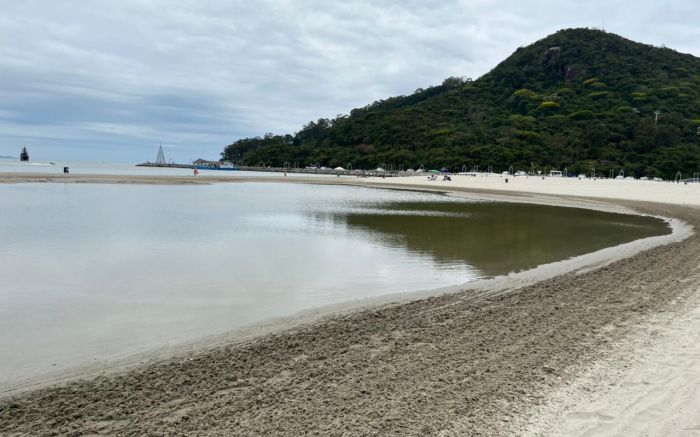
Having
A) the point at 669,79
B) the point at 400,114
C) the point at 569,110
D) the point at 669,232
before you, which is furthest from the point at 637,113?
the point at 669,232

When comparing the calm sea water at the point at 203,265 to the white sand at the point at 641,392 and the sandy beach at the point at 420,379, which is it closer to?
the sandy beach at the point at 420,379

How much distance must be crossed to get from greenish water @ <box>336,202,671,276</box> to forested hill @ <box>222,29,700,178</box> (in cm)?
7842

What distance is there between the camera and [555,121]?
127 metres

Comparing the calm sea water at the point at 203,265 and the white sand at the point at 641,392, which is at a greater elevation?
the white sand at the point at 641,392

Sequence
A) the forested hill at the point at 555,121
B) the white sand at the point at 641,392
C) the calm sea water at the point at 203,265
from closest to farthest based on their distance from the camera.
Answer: the white sand at the point at 641,392
the calm sea water at the point at 203,265
the forested hill at the point at 555,121

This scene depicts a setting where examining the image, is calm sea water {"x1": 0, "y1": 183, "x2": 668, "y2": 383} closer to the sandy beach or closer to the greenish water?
the greenish water

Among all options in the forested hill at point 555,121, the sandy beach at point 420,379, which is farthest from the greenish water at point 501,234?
the forested hill at point 555,121

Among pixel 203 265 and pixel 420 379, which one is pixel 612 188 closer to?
pixel 203 265

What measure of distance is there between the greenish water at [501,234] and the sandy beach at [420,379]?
4.43m

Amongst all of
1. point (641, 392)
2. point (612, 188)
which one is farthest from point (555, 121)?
point (641, 392)

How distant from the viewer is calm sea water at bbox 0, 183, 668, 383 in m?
7.06

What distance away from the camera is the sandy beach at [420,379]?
4.19 meters

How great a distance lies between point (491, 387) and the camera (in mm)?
4883

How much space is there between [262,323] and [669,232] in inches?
769
